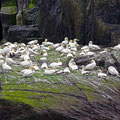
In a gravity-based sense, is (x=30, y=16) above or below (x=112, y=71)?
below

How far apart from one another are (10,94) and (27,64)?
3.83m

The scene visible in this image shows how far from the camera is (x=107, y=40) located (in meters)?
18.9

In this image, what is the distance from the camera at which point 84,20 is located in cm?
2045

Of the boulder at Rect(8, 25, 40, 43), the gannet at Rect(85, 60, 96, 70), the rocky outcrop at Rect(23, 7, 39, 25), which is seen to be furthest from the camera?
the rocky outcrop at Rect(23, 7, 39, 25)

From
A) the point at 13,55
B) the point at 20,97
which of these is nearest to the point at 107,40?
the point at 13,55

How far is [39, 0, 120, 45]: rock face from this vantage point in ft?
62.2

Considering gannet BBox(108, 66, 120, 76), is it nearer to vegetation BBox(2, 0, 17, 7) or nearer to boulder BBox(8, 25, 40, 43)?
boulder BBox(8, 25, 40, 43)

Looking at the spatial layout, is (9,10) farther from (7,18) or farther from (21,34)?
(21,34)

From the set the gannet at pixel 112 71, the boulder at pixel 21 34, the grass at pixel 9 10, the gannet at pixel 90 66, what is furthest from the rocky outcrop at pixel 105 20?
the grass at pixel 9 10

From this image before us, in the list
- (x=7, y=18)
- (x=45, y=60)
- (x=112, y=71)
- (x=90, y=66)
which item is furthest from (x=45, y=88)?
(x=7, y=18)

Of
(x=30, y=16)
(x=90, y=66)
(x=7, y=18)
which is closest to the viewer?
(x=90, y=66)

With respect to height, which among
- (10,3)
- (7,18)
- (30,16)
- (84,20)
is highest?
(84,20)

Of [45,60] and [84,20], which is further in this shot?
[84,20]

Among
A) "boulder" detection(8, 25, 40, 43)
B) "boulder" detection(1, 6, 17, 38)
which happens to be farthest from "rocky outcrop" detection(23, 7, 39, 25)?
"boulder" detection(8, 25, 40, 43)
